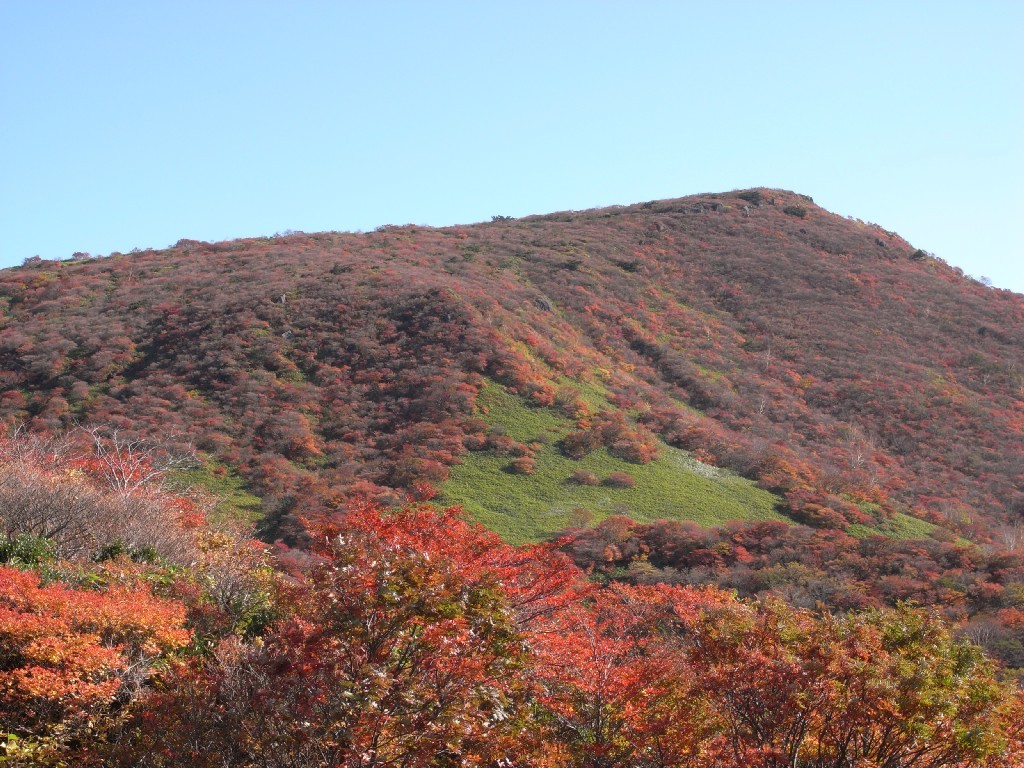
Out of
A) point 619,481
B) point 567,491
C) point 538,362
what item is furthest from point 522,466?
point 538,362

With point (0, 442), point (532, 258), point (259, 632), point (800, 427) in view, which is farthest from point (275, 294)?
point (259, 632)

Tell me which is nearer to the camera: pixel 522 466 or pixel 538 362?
pixel 522 466

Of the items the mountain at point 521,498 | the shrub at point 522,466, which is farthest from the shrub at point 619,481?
the shrub at point 522,466

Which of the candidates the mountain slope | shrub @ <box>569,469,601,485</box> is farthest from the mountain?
the mountain slope

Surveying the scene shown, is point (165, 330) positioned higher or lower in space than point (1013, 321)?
lower

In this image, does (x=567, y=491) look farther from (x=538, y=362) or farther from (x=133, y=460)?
(x=133, y=460)

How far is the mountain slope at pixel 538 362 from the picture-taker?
3444 cm

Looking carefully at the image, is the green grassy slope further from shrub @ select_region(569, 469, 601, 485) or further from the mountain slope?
the mountain slope

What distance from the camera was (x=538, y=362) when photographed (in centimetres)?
4172

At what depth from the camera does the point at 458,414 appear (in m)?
35.9

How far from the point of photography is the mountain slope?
3444cm

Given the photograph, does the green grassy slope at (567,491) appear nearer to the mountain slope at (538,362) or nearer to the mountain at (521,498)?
the mountain at (521,498)

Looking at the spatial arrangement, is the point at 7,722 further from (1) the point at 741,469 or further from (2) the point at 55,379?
(2) the point at 55,379

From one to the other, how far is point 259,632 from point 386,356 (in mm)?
30489
